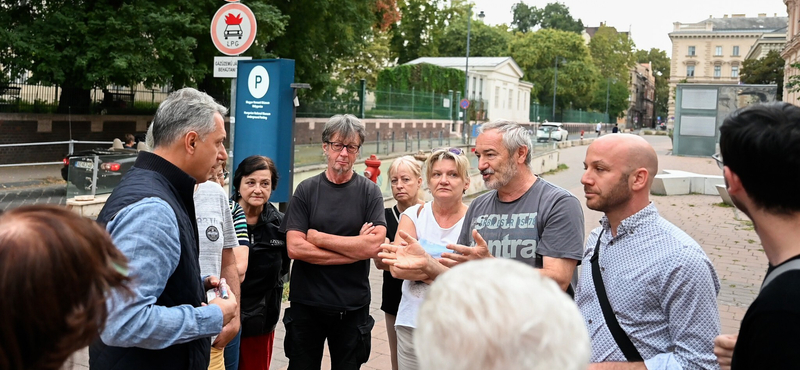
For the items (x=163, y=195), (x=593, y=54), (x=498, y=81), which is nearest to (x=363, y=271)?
(x=163, y=195)

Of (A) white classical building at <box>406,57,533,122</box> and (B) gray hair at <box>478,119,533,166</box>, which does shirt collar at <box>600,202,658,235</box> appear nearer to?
(B) gray hair at <box>478,119,533,166</box>

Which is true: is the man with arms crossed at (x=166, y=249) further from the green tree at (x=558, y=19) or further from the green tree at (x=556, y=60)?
the green tree at (x=558, y=19)

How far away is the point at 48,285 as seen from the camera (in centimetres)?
152

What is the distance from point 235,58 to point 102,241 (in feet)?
21.6

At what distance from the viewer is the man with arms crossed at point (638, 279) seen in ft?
8.14

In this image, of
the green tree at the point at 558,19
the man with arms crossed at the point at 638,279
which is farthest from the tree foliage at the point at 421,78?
the green tree at the point at 558,19

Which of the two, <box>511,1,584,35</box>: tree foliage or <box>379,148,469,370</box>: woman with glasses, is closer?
<box>379,148,469,370</box>: woman with glasses

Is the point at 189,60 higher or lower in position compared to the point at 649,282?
higher

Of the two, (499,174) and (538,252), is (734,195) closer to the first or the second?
(538,252)

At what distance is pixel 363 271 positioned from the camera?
4.65 meters

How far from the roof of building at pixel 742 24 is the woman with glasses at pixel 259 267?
137698 millimetres

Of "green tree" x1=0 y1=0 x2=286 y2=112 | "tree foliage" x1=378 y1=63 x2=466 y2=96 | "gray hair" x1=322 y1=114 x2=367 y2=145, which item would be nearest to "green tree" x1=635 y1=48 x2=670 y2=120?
"tree foliage" x1=378 y1=63 x2=466 y2=96

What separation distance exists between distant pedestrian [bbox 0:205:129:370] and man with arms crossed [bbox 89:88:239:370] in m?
0.69

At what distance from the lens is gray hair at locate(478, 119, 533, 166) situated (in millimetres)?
3729
